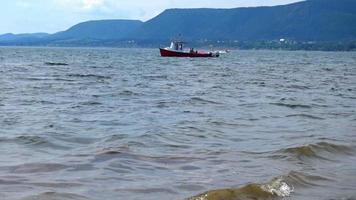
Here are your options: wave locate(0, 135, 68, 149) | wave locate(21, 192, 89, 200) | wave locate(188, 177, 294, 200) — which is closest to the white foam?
wave locate(188, 177, 294, 200)

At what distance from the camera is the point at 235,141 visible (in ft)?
49.1

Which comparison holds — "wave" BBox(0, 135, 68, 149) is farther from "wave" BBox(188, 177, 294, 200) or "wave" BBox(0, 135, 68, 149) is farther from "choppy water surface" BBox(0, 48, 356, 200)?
"wave" BBox(188, 177, 294, 200)

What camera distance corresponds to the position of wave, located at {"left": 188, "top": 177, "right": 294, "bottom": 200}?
930 cm

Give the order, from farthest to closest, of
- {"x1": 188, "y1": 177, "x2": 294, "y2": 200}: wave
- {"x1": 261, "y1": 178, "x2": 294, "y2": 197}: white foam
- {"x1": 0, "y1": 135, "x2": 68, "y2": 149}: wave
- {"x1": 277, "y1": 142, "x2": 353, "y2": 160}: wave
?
{"x1": 0, "y1": 135, "x2": 68, "y2": 149}: wave → {"x1": 277, "y1": 142, "x2": 353, "y2": 160}: wave → {"x1": 261, "y1": 178, "x2": 294, "y2": 197}: white foam → {"x1": 188, "y1": 177, "x2": 294, "y2": 200}: wave

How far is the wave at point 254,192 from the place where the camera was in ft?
30.5

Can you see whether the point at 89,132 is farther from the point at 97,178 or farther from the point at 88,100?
the point at 88,100

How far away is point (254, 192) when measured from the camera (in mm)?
9633

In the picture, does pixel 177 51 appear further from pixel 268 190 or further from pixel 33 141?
pixel 268 190

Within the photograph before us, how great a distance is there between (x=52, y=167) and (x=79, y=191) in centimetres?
194

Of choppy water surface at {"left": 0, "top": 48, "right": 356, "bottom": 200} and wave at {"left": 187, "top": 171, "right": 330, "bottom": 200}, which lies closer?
wave at {"left": 187, "top": 171, "right": 330, "bottom": 200}

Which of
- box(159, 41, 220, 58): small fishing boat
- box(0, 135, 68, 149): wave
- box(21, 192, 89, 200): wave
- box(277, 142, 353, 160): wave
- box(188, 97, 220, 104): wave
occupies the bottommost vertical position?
box(159, 41, 220, 58): small fishing boat

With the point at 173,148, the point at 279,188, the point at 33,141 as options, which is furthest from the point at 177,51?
the point at 279,188

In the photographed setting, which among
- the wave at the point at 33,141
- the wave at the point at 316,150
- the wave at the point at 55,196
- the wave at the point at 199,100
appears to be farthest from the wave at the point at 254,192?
the wave at the point at 199,100

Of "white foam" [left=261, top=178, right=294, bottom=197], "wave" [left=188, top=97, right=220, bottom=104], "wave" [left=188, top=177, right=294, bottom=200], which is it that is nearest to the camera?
"wave" [left=188, top=177, right=294, bottom=200]
